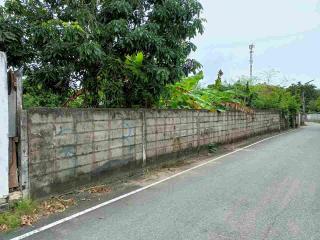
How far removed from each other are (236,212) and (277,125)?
2929 cm

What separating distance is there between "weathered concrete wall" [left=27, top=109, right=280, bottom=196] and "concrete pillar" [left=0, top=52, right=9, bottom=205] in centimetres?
51

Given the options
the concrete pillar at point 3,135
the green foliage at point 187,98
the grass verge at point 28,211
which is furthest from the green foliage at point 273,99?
the concrete pillar at point 3,135

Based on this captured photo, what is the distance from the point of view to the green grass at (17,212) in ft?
19.2

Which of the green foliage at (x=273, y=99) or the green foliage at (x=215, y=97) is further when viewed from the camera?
the green foliage at (x=273, y=99)

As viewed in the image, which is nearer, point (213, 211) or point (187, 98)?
point (213, 211)

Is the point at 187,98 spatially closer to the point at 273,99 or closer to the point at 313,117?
the point at 273,99

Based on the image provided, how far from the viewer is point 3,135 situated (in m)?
6.47

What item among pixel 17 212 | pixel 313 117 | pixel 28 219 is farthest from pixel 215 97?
pixel 313 117

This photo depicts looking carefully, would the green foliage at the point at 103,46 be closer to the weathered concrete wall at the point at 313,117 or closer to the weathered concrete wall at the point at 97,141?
the weathered concrete wall at the point at 97,141

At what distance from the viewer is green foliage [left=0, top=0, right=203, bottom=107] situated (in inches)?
367

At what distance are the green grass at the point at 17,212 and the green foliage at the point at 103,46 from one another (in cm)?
383

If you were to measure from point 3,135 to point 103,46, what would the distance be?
188 inches

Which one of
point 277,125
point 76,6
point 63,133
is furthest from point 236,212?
point 277,125

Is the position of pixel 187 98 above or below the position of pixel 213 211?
above
